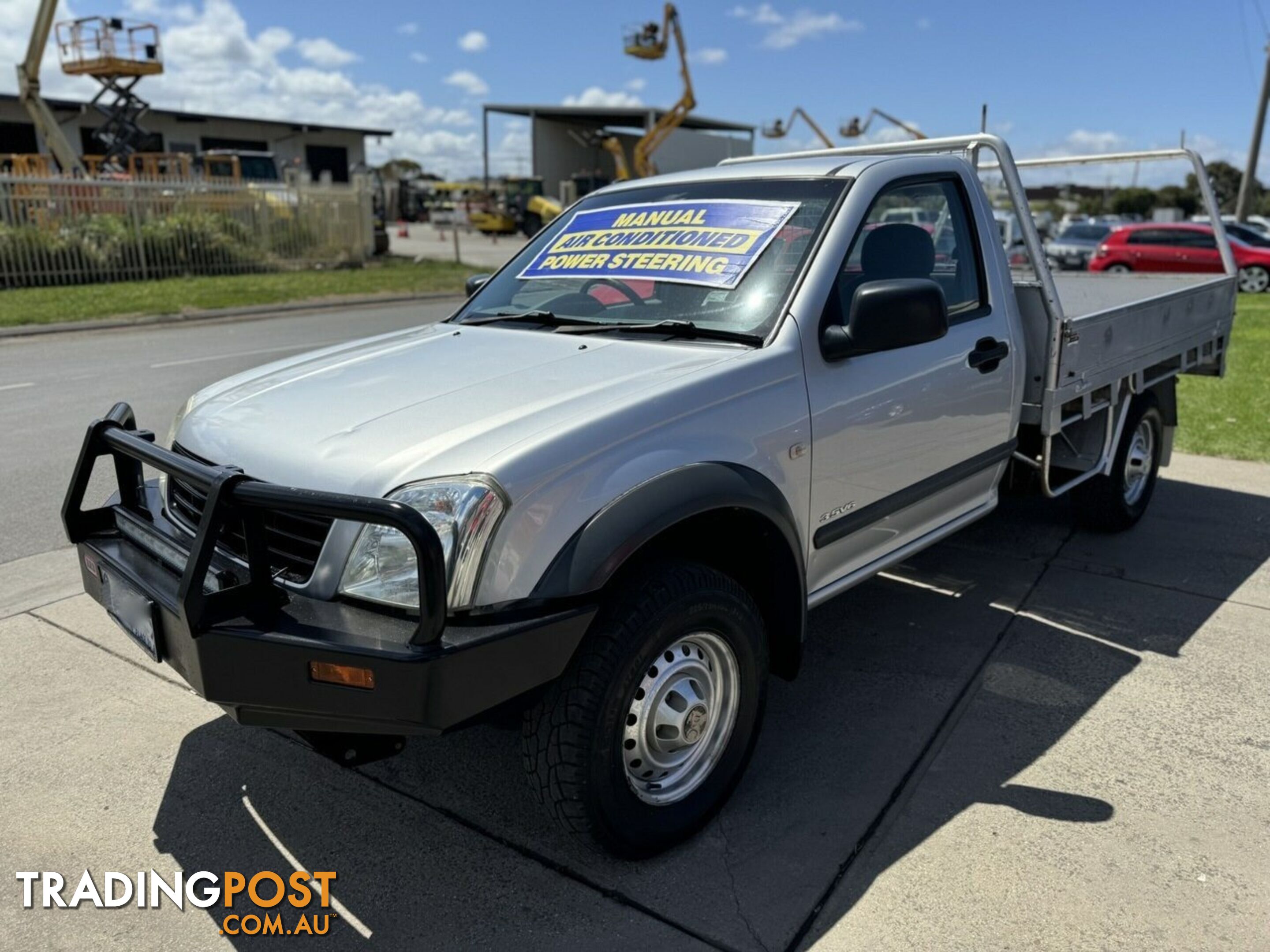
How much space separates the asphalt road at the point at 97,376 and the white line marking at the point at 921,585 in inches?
170

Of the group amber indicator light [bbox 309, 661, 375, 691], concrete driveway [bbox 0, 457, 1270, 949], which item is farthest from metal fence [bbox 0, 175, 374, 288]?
amber indicator light [bbox 309, 661, 375, 691]

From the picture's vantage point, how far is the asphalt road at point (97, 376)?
19.9ft

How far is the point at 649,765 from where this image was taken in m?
2.79

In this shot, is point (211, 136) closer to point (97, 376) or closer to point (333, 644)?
point (97, 376)

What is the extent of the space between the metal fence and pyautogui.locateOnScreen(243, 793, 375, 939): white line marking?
63.8 feet

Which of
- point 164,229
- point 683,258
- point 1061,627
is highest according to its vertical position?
point 164,229

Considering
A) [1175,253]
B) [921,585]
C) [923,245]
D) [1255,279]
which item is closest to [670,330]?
[923,245]

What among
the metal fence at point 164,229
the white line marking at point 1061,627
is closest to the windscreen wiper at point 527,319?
the white line marking at point 1061,627

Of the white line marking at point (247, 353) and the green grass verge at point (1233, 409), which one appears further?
the white line marking at point (247, 353)

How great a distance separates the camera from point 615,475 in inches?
101

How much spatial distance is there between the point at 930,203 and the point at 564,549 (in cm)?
257

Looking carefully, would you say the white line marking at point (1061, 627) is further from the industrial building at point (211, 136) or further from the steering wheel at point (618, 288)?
the industrial building at point (211, 136)

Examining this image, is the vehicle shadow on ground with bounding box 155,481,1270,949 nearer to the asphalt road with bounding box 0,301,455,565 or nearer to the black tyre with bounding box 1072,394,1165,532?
the black tyre with bounding box 1072,394,1165,532

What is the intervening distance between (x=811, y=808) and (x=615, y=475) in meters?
1.25
